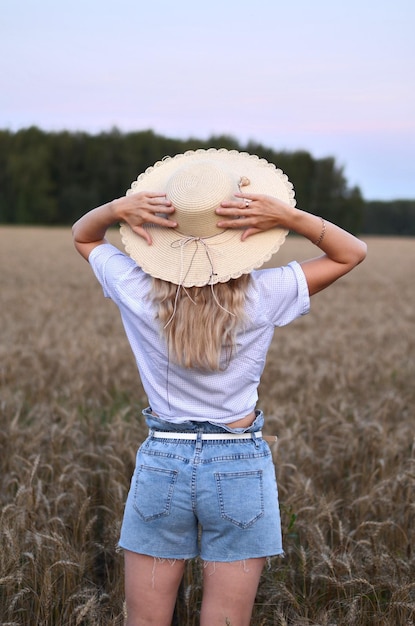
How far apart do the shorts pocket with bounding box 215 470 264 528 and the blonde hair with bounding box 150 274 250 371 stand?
31cm

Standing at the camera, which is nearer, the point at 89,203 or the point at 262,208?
the point at 262,208

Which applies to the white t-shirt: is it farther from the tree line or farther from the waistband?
the tree line

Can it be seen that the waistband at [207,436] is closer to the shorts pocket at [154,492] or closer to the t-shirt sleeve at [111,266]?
the shorts pocket at [154,492]

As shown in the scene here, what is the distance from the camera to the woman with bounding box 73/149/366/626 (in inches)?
81.1

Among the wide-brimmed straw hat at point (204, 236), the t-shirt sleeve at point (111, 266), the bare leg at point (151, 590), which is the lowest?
the bare leg at point (151, 590)

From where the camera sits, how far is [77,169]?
65250 millimetres

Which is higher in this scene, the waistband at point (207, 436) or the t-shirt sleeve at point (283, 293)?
the t-shirt sleeve at point (283, 293)

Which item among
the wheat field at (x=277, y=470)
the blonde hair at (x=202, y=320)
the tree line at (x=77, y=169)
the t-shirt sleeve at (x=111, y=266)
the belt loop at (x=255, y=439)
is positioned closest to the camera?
the blonde hair at (x=202, y=320)

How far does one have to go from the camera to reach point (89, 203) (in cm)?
6350

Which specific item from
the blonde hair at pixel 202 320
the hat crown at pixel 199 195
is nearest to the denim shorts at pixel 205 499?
the blonde hair at pixel 202 320

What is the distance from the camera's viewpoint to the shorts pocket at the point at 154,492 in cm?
207

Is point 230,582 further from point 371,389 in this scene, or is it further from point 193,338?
point 371,389

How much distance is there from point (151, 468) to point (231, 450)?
23cm

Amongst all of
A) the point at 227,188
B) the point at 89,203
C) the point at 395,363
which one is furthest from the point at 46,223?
the point at 227,188
